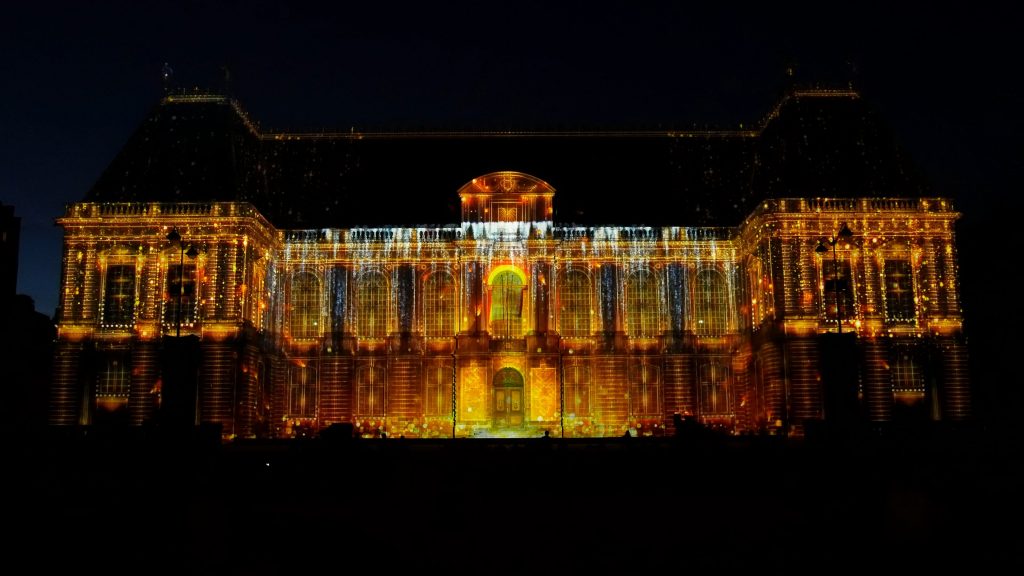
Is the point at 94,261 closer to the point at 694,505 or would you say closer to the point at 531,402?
the point at 531,402

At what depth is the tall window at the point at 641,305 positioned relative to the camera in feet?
148

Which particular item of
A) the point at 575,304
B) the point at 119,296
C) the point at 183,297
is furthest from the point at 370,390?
the point at 119,296

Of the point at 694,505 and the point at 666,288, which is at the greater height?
the point at 666,288

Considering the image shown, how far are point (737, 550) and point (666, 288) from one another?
99.0 ft

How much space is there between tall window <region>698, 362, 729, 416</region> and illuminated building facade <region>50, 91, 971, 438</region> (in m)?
0.11

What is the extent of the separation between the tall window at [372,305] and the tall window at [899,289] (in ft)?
79.0

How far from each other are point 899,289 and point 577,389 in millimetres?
15742

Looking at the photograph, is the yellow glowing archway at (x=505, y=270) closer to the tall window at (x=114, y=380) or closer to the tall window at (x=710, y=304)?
the tall window at (x=710, y=304)

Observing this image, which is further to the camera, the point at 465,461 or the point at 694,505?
the point at 465,461

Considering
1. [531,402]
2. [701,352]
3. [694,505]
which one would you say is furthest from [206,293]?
[694,505]

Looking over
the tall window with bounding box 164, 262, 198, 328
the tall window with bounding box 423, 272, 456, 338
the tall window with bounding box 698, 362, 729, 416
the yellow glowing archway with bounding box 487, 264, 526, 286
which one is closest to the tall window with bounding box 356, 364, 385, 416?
the tall window with bounding box 423, 272, 456, 338

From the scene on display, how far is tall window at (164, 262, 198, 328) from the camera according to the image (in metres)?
40.8

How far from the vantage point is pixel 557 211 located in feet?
152

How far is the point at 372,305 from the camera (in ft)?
Answer: 149
